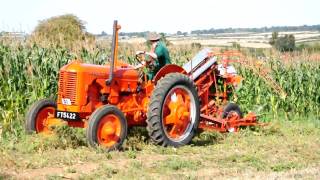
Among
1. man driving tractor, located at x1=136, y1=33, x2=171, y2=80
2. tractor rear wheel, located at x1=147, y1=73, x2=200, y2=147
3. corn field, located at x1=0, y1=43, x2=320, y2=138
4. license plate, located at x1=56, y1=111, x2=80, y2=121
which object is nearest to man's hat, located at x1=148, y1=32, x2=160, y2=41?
man driving tractor, located at x1=136, y1=33, x2=171, y2=80

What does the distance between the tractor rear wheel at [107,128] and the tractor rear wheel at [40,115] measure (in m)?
1.24

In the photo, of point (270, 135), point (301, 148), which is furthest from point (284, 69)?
point (301, 148)

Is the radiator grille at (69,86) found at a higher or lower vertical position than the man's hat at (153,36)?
lower

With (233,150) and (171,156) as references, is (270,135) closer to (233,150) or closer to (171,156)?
(233,150)

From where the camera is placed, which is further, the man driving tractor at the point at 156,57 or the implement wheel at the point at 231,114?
the implement wheel at the point at 231,114

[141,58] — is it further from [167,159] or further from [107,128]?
[167,159]

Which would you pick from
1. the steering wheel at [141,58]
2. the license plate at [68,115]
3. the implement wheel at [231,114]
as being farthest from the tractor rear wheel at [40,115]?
the implement wheel at [231,114]

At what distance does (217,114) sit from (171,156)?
9.26ft

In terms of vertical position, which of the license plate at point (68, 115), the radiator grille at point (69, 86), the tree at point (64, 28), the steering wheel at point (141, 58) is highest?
the tree at point (64, 28)

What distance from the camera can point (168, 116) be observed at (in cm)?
970

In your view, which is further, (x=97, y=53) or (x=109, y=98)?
(x=97, y=53)

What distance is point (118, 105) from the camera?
948 centimetres

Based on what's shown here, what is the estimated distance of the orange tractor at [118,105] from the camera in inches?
349

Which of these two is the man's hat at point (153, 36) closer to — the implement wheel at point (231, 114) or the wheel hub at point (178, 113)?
the wheel hub at point (178, 113)
